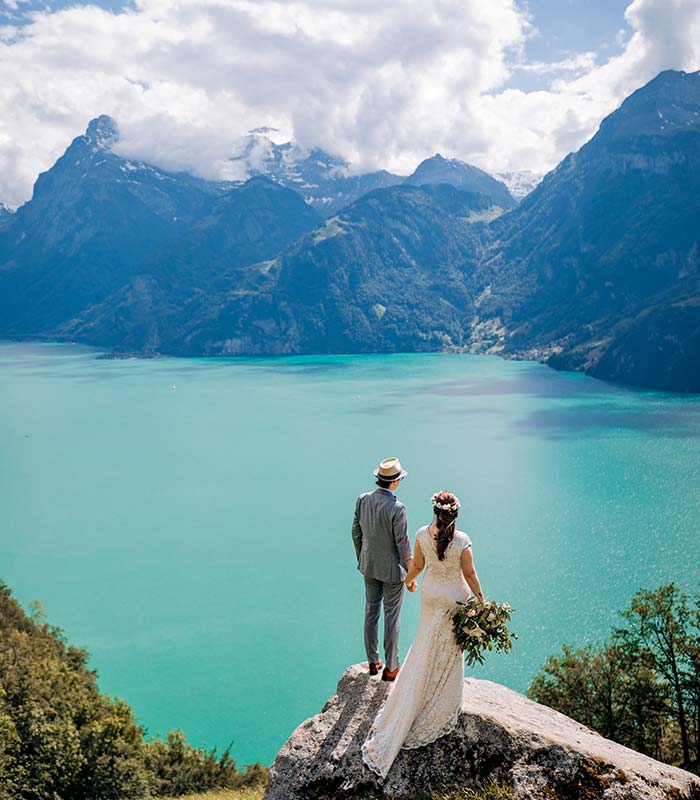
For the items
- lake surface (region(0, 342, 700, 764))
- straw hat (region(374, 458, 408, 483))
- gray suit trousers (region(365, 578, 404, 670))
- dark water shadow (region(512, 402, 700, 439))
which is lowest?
lake surface (region(0, 342, 700, 764))

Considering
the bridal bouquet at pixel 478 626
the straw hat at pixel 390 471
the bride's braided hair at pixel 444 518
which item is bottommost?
the bridal bouquet at pixel 478 626

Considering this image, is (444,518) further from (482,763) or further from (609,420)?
(609,420)

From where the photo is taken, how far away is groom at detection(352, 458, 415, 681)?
8500 mm

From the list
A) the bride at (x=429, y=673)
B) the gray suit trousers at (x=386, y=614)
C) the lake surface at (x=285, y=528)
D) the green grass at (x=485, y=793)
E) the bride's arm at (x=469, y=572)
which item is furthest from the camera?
the lake surface at (x=285, y=528)

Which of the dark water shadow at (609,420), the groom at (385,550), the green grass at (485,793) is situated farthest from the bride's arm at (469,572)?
the dark water shadow at (609,420)

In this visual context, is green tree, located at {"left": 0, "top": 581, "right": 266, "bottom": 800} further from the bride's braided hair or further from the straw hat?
the bride's braided hair

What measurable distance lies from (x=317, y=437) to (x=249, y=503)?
31.7m

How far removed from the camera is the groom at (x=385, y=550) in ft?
27.9

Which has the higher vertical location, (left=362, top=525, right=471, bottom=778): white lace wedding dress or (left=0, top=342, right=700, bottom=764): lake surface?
(left=362, top=525, right=471, bottom=778): white lace wedding dress

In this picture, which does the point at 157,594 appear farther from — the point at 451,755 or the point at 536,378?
the point at 536,378

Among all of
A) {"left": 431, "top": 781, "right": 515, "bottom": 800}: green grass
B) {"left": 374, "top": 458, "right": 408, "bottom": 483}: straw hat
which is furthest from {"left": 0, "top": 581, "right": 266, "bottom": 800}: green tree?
{"left": 374, "top": 458, "right": 408, "bottom": 483}: straw hat

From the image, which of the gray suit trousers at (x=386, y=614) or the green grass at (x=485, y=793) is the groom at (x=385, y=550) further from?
the green grass at (x=485, y=793)

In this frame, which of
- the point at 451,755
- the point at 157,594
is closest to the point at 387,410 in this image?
the point at 157,594

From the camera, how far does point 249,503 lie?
68000 mm
